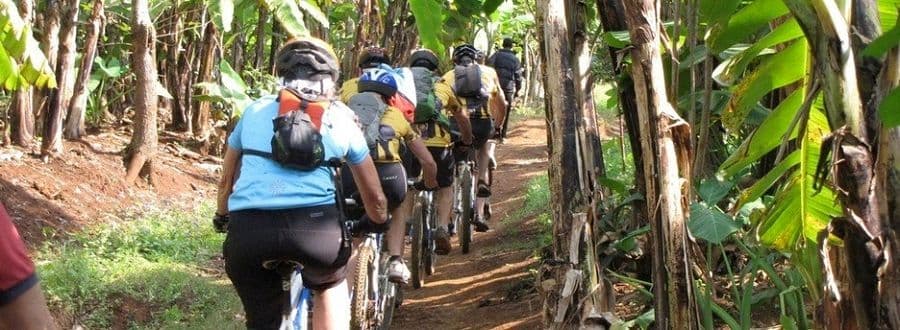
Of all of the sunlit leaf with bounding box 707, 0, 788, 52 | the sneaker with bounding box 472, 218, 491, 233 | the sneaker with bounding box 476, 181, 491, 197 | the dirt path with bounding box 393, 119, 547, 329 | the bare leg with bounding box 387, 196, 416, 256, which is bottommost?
the dirt path with bounding box 393, 119, 547, 329

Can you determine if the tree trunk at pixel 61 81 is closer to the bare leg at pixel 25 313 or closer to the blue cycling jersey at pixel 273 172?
the blue cycling jersey at pixel 273 172

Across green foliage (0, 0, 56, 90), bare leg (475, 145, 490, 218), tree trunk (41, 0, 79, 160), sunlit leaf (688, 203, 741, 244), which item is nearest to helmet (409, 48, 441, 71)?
bare leg (475, 145, 490, 218)

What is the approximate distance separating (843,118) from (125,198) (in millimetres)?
8899

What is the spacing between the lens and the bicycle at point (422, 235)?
7.82 meters

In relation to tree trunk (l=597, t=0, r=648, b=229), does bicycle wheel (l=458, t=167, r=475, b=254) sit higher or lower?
lower

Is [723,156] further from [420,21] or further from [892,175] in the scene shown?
[892,175]

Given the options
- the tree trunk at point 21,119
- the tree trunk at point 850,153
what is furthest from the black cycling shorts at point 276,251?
the tree trunk at point 21,119

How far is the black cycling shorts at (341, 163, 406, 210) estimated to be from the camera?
5.88 meters

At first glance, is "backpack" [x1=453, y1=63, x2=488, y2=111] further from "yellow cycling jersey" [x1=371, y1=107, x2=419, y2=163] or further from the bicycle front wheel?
"yellow cycling jersey" [x1=371, y1=107, x2=419, y2=163]

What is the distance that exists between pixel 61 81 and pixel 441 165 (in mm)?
4451

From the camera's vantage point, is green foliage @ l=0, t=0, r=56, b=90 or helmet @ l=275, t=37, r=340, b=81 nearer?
helmet @ l=275, t=37, r=340, b=81

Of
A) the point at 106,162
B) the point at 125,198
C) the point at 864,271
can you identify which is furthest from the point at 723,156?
the point at 106,162

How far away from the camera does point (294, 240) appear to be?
385 centimetres

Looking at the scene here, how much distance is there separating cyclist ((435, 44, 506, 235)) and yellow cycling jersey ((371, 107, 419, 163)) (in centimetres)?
215
